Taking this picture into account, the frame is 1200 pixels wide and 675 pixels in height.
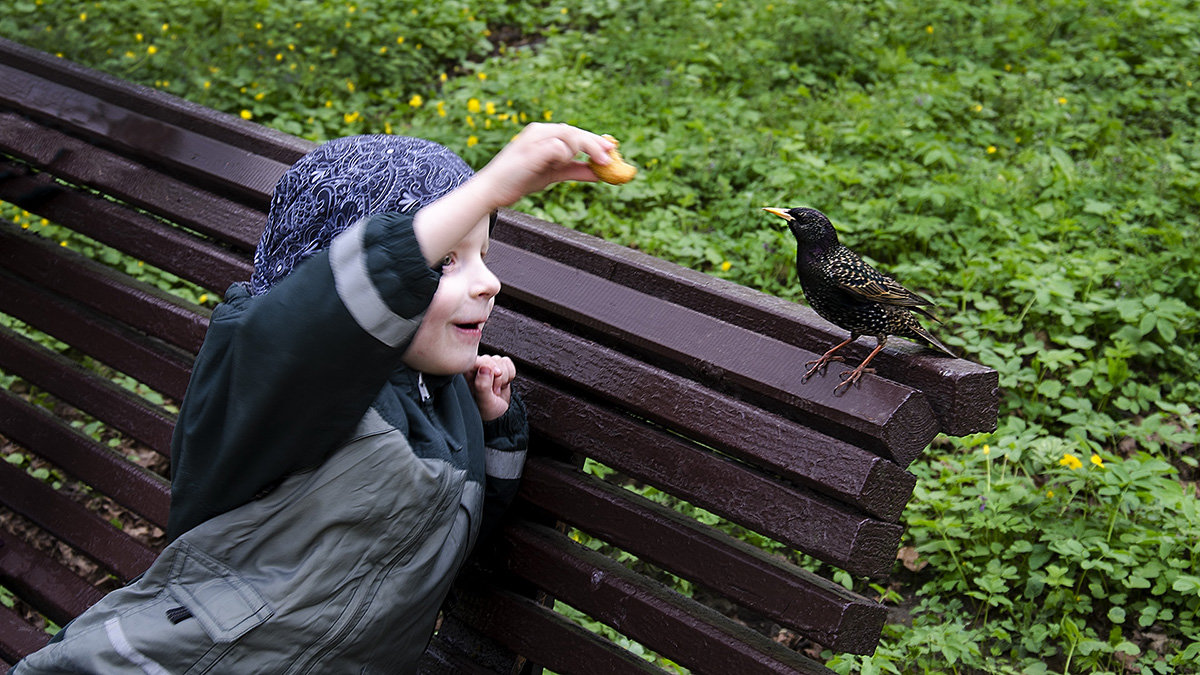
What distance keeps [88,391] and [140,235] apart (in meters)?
0.46

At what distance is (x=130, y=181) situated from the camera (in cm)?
264

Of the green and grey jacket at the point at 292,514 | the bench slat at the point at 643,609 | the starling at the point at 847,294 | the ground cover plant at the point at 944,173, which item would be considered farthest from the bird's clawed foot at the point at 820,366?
the ground cover plant at the point at 944,173

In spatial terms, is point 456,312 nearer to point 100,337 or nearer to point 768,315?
point 768,315

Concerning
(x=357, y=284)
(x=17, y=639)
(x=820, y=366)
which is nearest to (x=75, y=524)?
(x=17, y=639)

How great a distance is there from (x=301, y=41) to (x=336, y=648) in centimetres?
547

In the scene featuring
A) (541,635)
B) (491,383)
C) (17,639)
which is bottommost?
(17,639)

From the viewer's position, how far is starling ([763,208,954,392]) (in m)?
1.72

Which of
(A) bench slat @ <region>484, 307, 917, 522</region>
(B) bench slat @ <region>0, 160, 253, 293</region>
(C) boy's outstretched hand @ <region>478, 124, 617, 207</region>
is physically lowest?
(B) bench slat @ <region>0, 160, 253, 293</region>

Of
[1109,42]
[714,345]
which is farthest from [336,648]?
[1109,42]

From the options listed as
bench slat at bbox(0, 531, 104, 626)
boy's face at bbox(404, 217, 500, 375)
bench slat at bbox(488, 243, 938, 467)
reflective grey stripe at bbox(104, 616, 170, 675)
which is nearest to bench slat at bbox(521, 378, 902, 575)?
bench slat at bbox(488, 243, 938, 467)

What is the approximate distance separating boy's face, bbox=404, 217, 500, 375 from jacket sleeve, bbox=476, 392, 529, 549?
285mm

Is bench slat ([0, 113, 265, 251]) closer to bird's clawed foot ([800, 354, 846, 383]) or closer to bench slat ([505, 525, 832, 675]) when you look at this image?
bench slat ([505, 525, 832, 675])

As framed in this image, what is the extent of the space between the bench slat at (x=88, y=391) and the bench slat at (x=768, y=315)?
1.08 metres

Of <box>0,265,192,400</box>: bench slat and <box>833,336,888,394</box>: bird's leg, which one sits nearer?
<box>833,336,888,394</box>: bird's leg
